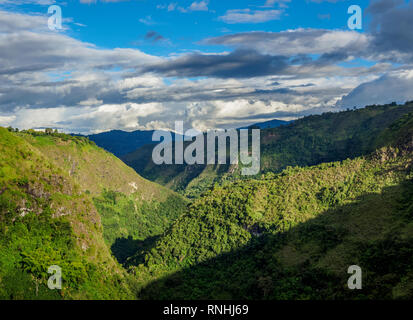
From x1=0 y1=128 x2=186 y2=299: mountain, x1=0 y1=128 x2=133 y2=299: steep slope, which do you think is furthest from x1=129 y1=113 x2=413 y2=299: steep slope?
x1=0 y1=128 x2=133 y2=299: steep slope

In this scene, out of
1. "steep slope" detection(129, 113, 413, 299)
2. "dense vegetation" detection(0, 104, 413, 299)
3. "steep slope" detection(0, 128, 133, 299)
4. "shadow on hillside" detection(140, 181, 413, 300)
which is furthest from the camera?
"steep slope" detection(0, 128, 133, 299)

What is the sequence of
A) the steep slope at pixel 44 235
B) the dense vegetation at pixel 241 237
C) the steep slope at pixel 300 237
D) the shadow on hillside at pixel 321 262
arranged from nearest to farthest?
1. the shadow on hillside at pixel 321 262
2. the steep slope at pixel 300 237
3. the dense vegetation at pixel 241 237
4. the steep slope at pixel 44 235

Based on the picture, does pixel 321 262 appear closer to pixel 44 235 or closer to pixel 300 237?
pixel 300 237

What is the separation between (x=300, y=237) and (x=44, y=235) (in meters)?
85.4

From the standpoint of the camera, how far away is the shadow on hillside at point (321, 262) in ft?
318

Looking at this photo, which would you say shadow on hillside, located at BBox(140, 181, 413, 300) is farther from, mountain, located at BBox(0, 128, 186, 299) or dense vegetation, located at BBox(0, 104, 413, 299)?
mountain, located at BBox(0, 128, 186, 299)

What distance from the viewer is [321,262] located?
117m

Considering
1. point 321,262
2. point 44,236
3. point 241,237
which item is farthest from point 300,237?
point 44,236

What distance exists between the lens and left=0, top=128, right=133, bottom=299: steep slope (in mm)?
Result: 106500

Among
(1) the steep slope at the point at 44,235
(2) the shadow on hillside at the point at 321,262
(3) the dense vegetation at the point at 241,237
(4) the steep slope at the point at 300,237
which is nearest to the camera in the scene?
(2) the shadow on hillside at the point at 321,262

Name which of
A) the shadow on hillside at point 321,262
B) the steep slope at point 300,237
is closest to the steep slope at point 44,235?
the steep slope at point 300,237

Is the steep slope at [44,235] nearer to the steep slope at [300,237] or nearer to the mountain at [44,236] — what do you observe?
the mountain at [44,236]

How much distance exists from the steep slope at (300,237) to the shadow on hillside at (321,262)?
345 mm

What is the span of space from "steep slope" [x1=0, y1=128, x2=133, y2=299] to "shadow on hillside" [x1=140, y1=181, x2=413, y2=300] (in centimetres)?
2279
